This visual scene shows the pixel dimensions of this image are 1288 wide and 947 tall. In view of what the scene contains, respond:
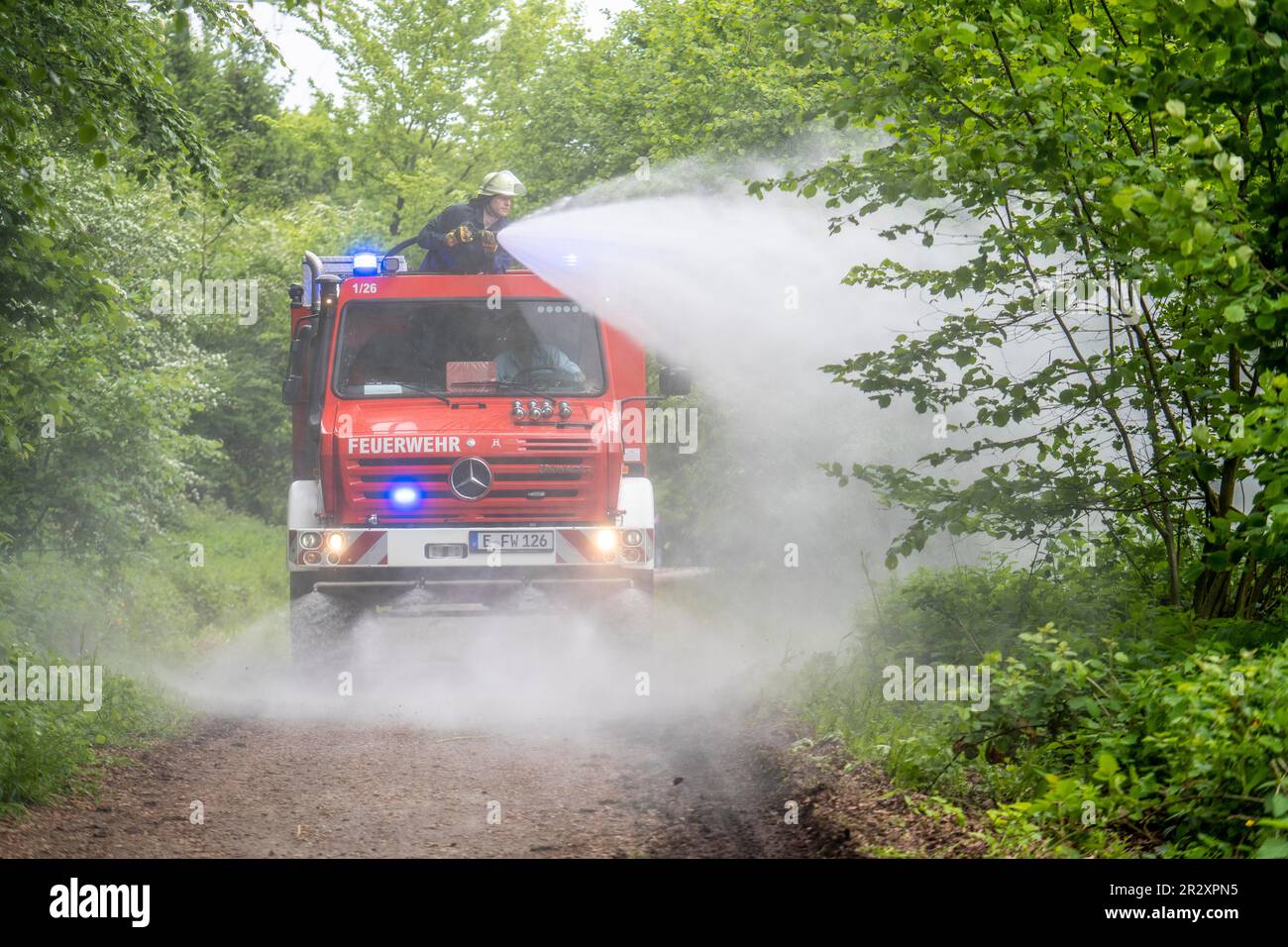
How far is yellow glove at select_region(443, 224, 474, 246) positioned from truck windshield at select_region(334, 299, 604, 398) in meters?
0.69

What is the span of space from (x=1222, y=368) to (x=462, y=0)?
1072 inches

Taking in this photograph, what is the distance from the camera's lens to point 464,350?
10391 millimetres

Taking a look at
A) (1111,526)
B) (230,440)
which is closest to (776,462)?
(1111,526)

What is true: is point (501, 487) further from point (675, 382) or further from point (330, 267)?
point (330, 267)

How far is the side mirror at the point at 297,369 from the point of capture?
11.0 meters

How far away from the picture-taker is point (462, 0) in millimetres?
30797

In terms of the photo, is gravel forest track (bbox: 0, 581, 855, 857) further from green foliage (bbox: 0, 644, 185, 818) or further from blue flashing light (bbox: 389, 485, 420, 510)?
blue flashing light (bbox: 389, 485, 420, 510)

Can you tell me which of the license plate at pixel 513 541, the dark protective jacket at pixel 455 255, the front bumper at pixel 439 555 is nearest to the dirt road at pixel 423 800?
the front bumper at pixel 439 555

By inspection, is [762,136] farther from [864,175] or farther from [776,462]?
[864,175]

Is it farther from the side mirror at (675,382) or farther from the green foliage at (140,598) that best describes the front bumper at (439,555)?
the green foliage at (140,598)

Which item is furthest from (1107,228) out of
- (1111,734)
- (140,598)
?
(140,598)

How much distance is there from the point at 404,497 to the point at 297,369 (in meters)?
1.79

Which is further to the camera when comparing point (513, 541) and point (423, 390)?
point (423, 390)

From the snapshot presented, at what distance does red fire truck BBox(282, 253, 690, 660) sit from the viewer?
10.0m
